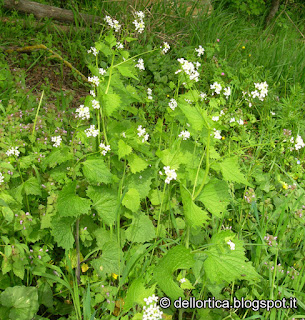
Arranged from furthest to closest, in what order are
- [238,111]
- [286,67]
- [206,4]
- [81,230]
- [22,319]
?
[206,4] < [286,67] < [238,111] < [81,230] < [22,319]

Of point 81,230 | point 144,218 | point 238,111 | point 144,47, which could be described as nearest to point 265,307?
point 144,218

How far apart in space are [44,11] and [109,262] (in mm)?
3194

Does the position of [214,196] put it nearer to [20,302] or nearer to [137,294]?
[137,294]

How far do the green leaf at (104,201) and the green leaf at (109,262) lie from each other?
18 centimetres

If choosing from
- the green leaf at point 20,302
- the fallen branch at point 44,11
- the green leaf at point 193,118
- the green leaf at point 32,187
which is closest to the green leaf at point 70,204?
the green leaf at point 32,187

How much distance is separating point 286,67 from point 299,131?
1191 millimetres

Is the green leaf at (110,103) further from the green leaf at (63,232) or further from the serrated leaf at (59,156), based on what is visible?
the green leaf at (63,232)

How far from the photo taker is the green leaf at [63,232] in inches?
64.4

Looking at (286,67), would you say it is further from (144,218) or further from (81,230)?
(81,230)

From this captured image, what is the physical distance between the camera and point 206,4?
16.5 ft

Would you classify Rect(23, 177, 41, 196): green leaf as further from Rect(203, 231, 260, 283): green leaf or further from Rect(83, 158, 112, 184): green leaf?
Rect(203, 231, 260, 283): green leaf

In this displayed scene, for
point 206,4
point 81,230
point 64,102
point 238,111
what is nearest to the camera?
point 81,230

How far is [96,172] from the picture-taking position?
1632 mm

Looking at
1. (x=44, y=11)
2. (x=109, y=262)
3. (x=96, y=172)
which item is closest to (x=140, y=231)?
(x=109, y=262)
